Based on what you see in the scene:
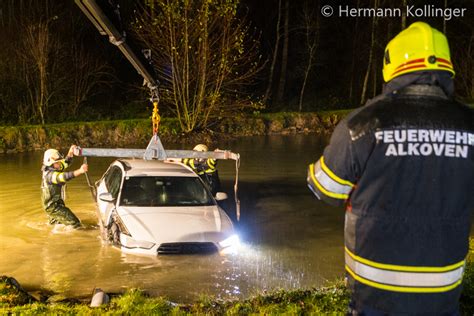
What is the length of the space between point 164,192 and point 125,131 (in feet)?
56.5

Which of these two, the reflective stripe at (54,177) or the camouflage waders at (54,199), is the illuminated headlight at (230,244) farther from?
the reflective stripe at (54,177)

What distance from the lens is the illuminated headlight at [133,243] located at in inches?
350

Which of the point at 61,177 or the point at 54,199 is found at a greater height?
the point at 61,177

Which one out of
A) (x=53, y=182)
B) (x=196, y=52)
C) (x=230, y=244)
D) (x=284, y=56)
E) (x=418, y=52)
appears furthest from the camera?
(x=284, y=56)

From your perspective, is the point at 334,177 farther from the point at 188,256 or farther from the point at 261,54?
the point at 261,54

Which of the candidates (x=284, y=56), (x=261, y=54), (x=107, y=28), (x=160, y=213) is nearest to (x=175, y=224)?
(x=160, y=213)

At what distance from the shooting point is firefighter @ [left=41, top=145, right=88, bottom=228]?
11.1 m

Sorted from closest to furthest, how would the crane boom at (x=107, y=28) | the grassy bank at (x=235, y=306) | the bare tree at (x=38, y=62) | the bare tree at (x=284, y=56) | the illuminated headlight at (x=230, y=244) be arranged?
the crane boom at (x=107, y=28)
the grassy bank at (x=235, y=306)
the illuminated headlight at (x=230, y=244)
the bare tree at (x=38, y=62)
the bare tree at (x=284, y=56)

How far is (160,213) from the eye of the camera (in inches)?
372

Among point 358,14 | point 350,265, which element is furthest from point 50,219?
point 358,14

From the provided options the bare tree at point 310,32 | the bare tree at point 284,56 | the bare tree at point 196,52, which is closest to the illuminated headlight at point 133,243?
the bare tree at point 196,52

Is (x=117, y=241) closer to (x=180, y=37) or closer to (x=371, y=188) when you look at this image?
(x=371, y=188)

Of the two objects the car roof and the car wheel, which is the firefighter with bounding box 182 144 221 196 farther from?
the car wheel

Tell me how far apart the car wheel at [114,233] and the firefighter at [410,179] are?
717 cm
